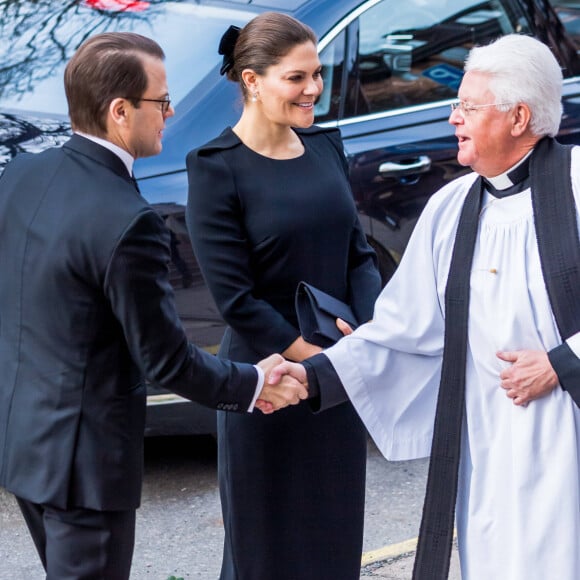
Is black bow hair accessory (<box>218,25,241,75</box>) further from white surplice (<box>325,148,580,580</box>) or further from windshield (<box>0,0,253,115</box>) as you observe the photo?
windshield (<box>0,0,253,115</box>)

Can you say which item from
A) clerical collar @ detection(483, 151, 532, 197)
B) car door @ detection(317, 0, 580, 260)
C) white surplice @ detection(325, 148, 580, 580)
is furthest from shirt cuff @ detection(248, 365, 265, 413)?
car door @ detection(317, 0, 580, 260)

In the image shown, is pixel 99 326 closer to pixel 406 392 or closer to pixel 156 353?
pixel 156 353

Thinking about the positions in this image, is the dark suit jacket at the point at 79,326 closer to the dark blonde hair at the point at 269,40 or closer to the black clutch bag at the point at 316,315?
the black clutch bag at the point at 316,315

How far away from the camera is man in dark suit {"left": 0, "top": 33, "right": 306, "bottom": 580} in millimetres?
3037

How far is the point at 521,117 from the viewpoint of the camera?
3207 millimetres

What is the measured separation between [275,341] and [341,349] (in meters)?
0.24

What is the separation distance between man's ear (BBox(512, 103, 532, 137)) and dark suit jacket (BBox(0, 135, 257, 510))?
2.88ft

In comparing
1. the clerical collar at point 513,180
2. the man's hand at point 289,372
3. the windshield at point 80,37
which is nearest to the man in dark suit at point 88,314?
the man's hand at point 289,372

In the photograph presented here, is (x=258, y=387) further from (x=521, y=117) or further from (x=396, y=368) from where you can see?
(x=521, y=117)

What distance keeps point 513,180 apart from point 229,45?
1.01 m

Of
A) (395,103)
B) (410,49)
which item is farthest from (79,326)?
(410,49)

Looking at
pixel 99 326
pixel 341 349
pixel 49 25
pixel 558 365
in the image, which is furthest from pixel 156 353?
pixel 49 25

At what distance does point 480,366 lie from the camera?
3283 mm

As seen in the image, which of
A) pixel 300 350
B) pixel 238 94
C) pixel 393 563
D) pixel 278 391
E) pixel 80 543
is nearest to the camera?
pixel 80 543
